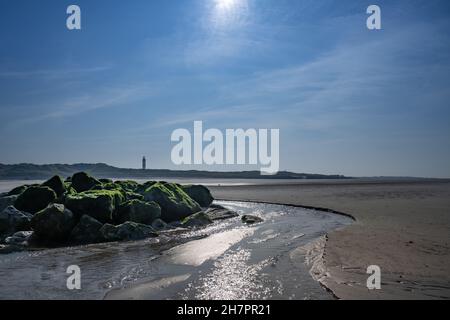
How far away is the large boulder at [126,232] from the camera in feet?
41.8

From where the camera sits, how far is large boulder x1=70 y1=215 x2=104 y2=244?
12425 millimetres

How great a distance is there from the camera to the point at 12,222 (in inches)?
518

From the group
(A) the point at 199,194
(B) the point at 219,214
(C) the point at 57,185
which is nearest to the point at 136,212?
(C) the point at 57,185

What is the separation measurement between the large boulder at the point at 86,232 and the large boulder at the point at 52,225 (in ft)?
1.13

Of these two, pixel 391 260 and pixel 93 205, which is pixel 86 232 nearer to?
pixel 93 205

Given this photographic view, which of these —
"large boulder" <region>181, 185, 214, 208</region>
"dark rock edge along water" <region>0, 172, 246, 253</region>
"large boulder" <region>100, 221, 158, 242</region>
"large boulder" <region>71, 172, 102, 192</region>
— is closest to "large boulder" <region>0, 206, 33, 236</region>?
"dark rock edge along water" <region>0, 172, 246, 253</region>

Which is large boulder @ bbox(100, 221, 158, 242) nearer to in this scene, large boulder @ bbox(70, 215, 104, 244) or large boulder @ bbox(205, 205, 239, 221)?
large boulder @ bbox(70, 215, 104, 244)

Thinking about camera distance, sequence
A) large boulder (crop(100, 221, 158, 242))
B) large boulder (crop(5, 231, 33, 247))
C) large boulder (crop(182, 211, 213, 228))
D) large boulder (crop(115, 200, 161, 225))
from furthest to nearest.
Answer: large boulder (crop(182, 211, 213, 228)) < large boulder (crop(115, 200, 161, 225)) < large boulder (crop(100, 221, 158, 242)) < large boulder (crop(5, 231, 33, 247))

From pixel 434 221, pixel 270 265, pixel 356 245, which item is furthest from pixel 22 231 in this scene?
pixel 434 221

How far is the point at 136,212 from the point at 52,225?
11.7 ft

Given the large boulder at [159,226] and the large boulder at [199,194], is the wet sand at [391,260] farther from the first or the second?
the large boulder at [199,194]

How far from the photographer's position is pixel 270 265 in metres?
8.84

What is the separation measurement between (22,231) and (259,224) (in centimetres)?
1000
